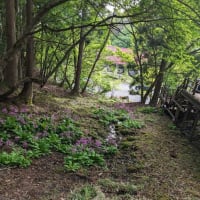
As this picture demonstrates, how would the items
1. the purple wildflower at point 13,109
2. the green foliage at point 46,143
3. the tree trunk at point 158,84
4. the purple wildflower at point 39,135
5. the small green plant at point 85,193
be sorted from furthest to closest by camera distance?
the tree trunk at point 158,84, the purple wildflower at point 13,109, the purple wildflower at point 39,135, the green foliage at point 46,143, the small green plant at point 85,193

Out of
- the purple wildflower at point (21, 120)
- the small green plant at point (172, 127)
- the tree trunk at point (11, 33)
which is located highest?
the tree trunk at point (11, 33)

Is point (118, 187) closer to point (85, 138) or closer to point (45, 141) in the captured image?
point (45, 141)

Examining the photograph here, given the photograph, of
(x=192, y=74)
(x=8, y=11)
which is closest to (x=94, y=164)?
(x=8, y=11)

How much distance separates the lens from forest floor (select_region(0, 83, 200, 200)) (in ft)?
14.1

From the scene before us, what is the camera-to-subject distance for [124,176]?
17.5ft

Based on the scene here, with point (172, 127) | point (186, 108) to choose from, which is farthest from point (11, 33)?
point (186, 108)

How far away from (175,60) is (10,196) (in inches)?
364

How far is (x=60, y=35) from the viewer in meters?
10.9

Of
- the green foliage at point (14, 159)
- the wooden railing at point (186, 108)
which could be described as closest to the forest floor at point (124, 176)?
the green foliage at point (14, 159)

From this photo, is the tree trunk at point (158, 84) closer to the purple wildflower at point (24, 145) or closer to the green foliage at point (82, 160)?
the green foliage at point (82, 160)

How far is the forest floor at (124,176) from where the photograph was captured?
4286 mm

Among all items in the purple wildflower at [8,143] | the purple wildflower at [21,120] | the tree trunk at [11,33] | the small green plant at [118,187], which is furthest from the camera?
the tree trunk at [11,33]

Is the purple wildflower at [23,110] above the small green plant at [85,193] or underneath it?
above

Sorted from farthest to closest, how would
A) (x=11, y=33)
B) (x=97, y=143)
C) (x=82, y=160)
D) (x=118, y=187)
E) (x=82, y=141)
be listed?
(x=11, y=33), (x=97, y=143), (x=82, y=141), (x=82, y=160), (x=118, y=187)
